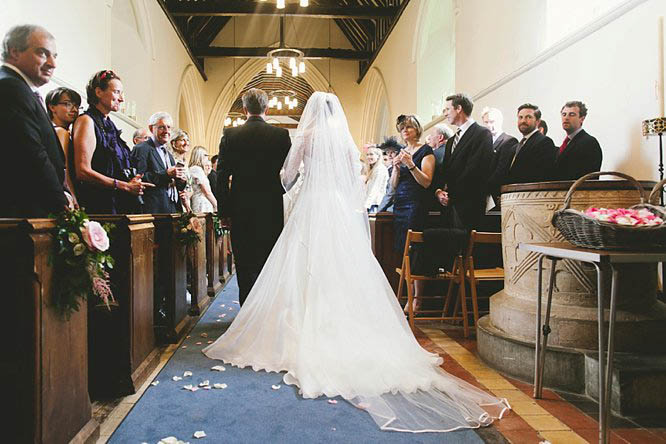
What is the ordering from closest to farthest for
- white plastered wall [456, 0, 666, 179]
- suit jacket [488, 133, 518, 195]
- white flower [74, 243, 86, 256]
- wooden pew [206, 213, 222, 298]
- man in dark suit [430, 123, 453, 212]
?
white flower [74, 243, 86, 256] → white plastered wall [456, 0, 666, 179] → man in dark suit [430, 123, 453, 212] → suit jacket [488, 133, 518, 195] → wooden pew [206, 213, 222, 298]

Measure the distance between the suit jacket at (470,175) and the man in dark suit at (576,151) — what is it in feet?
2.20

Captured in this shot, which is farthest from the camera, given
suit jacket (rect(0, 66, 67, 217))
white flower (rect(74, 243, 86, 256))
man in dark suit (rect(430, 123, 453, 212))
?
man in dark suit (rect(430, 123, 453, 212))

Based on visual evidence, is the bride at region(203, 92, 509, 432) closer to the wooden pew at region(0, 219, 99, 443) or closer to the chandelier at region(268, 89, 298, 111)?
the wooden pew at region(0, 219, 99, 443)

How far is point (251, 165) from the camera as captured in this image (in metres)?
3.69

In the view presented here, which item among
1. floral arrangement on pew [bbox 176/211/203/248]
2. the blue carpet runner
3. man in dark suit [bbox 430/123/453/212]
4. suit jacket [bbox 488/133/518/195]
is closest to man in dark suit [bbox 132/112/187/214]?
floral arrangement on pew [bbox 176/211/203/248]

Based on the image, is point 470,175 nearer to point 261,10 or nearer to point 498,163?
point 498,163

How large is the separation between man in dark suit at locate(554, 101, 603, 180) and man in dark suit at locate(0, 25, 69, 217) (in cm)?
353

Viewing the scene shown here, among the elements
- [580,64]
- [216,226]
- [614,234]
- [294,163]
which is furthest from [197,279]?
[580,64]

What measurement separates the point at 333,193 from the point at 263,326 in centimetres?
93

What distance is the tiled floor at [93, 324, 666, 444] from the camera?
2035 mm

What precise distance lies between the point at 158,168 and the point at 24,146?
205 cm

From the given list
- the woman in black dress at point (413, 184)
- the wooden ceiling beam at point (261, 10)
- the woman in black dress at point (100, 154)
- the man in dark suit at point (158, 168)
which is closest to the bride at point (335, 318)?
the woman in black dress at point (413, 184)

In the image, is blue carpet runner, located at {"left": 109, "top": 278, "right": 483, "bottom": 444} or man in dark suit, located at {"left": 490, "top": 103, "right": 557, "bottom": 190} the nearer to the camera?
blue carpet runner, located at {"left": 109, "top": 278, "right": 483, "bottom": 444}

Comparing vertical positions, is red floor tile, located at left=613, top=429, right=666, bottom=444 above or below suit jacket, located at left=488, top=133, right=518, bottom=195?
below
